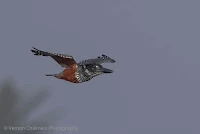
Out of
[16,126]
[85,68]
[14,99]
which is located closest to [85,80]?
[85,68]

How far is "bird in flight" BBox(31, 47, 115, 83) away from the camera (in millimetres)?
39844

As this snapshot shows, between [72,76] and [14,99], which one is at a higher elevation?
[14,99]

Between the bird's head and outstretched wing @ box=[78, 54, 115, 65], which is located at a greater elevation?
outstretched wing @ box=[78, 54, 115, 65]

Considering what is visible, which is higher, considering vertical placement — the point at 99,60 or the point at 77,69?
the point at 99,60

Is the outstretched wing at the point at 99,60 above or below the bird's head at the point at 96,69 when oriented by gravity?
above

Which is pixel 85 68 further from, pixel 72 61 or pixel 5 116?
pixel 5 116

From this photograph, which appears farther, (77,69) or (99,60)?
(99,60)

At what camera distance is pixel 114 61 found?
42.1 meters

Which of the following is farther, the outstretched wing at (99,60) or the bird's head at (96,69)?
the outstretched wing at (99,60)

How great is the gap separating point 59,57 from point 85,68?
132 centimetres

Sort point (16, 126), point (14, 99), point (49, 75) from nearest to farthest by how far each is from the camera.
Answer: point (49, 75)
point (16, 126)
point (14, 99)

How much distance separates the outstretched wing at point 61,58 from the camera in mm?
40062

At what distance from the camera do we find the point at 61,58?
132 feet

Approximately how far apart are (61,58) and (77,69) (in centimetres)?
91
